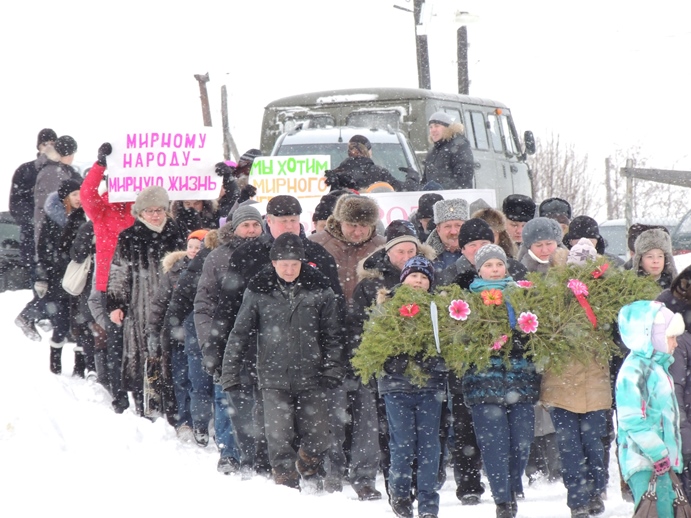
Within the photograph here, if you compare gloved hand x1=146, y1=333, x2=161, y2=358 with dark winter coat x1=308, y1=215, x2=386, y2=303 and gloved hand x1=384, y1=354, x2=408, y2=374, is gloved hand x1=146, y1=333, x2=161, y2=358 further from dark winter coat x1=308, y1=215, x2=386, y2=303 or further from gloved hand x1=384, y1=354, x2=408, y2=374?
gloved hand x1=384, y1=354, x2=408, y2=374

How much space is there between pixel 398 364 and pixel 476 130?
12.8 meters

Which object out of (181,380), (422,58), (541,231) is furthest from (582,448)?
(422,58)

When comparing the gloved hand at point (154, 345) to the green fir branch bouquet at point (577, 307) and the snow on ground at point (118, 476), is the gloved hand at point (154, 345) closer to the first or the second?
the snow on ground at point (118, 476)

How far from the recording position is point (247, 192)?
11.1m

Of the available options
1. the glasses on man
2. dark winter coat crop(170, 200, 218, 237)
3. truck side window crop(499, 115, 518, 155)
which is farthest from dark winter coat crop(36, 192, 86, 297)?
truck side window crop(499, 115, 518, 155)

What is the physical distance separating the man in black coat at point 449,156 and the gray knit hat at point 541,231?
4.61 m

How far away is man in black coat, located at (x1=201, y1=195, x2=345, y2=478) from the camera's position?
8781mm

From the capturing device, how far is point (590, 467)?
7887 mm

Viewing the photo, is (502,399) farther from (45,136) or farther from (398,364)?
(45,136)

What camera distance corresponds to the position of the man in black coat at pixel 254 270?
8.78 metres

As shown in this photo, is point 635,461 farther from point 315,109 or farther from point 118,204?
point 315,109

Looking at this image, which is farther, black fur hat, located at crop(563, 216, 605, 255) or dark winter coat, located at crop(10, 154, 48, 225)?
dark winter coat, located at crop(10, 154, 48, 225)

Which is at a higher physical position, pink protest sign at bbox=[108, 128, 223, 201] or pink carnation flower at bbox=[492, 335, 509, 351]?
pink protest sign at bbox=[108, 128, 223, 201]

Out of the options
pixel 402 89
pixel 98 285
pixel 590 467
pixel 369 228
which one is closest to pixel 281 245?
pixel 369 228
